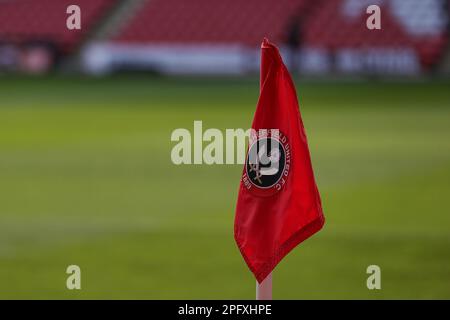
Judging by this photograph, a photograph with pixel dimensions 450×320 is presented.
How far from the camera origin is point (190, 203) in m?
8.99

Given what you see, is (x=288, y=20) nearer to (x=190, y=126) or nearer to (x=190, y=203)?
(x=190, y=126)

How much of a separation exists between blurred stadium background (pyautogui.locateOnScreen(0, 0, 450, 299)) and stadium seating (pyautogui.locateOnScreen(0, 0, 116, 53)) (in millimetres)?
57

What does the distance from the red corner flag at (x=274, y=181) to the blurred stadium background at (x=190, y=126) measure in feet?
6.13

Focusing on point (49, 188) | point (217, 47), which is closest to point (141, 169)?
point (49, 188)

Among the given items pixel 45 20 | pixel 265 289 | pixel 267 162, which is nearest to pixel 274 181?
pixel 267 162

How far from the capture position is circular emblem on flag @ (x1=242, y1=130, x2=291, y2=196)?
390 cm

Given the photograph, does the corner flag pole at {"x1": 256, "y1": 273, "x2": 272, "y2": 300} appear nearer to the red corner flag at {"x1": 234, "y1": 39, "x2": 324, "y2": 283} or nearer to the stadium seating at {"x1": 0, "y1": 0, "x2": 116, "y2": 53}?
the red corner flag at {"x1": 234, "y1": 39, "x2": 324, "y2": 283}

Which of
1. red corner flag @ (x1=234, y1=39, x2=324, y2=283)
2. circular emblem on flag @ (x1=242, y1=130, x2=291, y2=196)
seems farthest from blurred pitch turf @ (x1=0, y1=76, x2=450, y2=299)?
circular emblem on flag @ (x1=242, y1=130, x2=291, y2=196)

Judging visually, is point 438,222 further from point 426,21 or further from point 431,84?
point 426,21

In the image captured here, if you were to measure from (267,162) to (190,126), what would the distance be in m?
10.9

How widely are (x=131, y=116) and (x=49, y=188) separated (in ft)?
21.1

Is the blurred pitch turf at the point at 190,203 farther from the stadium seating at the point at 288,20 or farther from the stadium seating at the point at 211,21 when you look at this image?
the stadium seating at the point at 211,21

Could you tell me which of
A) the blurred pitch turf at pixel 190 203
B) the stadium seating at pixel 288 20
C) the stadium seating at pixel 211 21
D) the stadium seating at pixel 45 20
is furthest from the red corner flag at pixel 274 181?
the stadium seating at pixel 45 20

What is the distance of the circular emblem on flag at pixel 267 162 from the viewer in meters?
3.90
